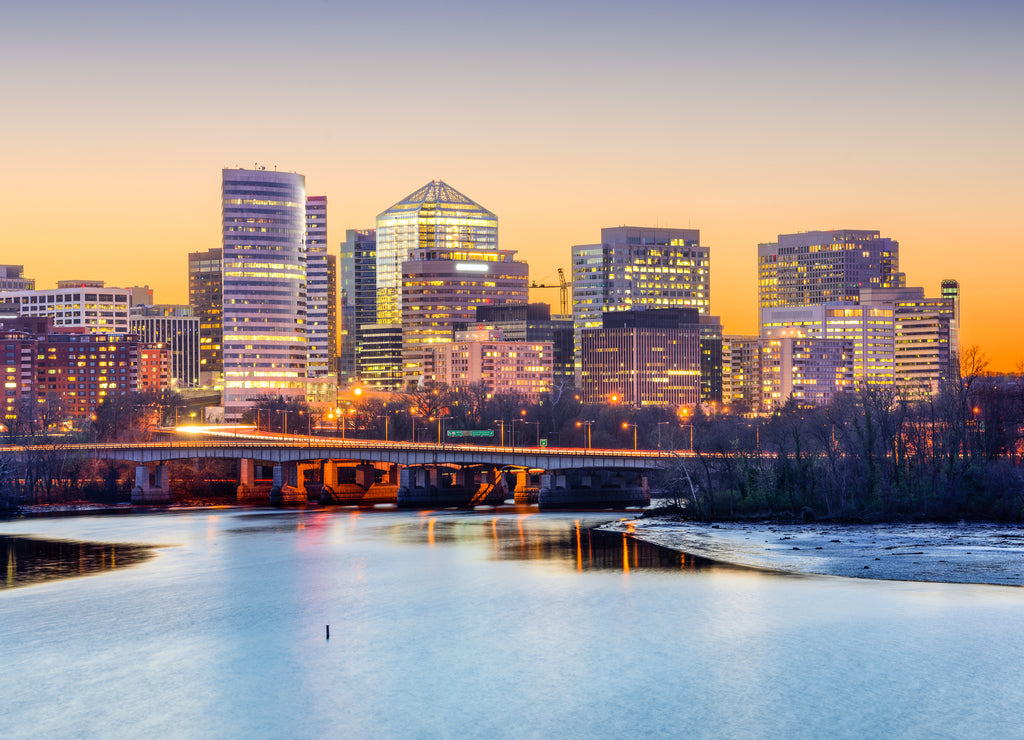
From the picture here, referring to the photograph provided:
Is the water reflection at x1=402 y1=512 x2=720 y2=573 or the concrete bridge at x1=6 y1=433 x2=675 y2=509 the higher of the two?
the concrete bridge at x1=6 y1=433 x2=675 y2=509

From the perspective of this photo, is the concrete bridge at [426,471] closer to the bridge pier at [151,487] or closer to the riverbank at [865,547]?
the bridge pier at [151,487]

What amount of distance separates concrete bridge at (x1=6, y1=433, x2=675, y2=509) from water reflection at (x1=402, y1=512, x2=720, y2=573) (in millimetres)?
20587

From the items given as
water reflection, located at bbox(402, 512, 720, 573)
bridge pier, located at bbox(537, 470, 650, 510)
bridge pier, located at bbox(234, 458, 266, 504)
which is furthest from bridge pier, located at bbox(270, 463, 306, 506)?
water reflection, located at bbox(402, 512, 720, 573)

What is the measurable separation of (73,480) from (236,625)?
356 feet

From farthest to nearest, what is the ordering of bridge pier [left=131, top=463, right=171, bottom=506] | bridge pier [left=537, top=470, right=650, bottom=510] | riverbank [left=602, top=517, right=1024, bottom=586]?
bridge pier [left=131, top=463, right=171, bottom=506]
bridge pier [left=537, top=470, right=650, bottom=510]
riverbank [left=602, top=517, right=1024, bottom=586]

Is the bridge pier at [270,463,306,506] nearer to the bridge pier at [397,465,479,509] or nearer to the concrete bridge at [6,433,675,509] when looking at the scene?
the concrete bridge at [6,433,675,509]

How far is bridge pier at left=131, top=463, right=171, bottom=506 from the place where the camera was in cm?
15538

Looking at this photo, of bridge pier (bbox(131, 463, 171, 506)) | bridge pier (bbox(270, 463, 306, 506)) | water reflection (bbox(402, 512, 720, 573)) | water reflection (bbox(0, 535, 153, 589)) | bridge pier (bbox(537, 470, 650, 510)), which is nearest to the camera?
water reflection (bbox(0, 535, 153, 589))

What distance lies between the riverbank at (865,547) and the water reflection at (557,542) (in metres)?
2.28

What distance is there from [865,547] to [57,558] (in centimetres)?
5334

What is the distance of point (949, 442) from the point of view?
330 feet

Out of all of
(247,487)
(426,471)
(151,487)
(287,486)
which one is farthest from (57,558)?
(247,487)

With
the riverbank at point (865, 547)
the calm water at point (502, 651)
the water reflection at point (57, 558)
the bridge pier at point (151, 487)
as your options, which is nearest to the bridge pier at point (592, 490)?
the riverbank at point (865, 547)

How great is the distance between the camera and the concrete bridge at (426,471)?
144 m
